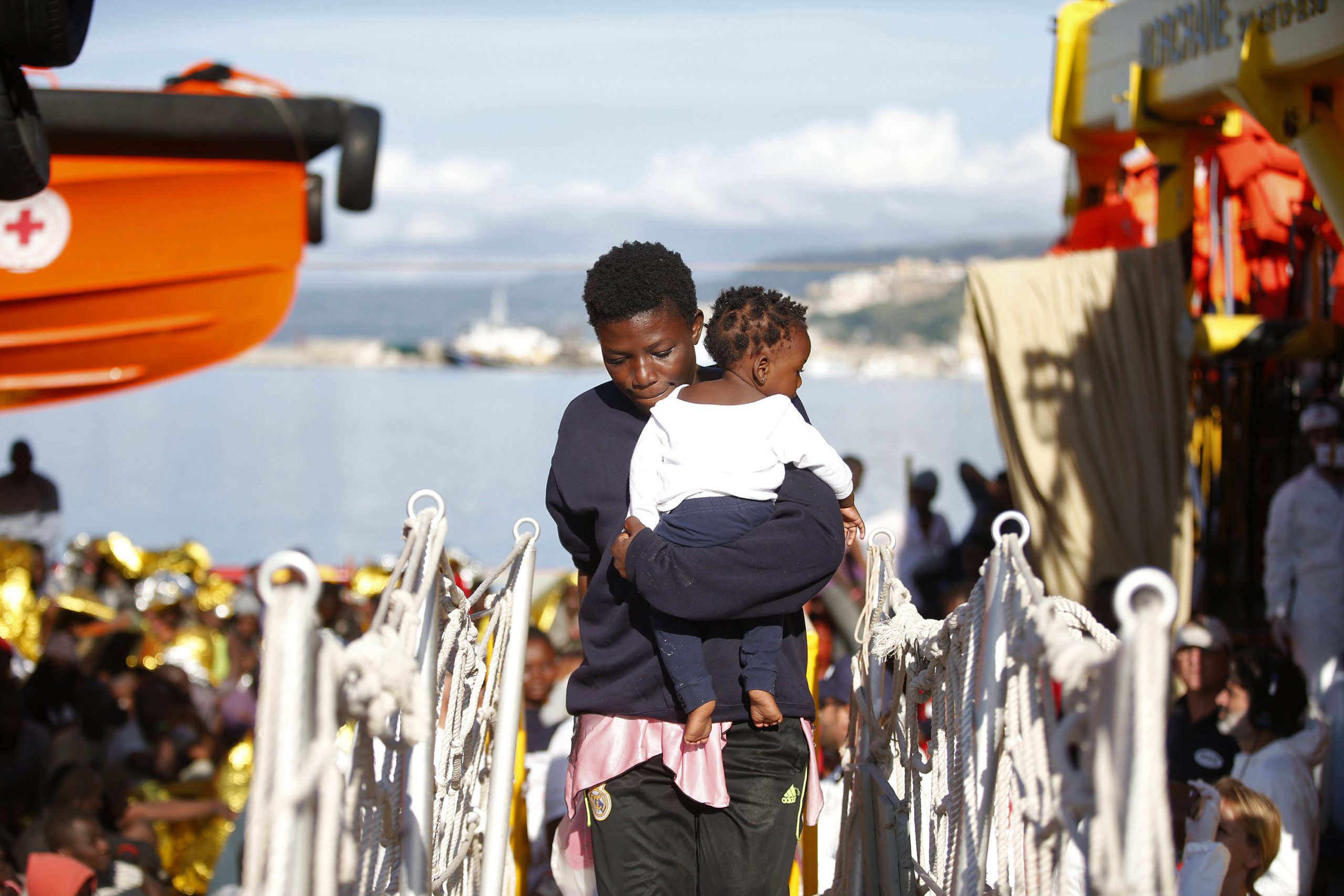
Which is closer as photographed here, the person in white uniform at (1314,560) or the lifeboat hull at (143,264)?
the person in white uniform at (1314,560)

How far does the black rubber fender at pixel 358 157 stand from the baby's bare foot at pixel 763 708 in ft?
17.1

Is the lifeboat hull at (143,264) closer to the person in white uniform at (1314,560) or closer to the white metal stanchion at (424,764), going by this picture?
the person in white uniform at (1314,560)

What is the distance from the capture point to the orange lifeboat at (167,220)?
7031 millimetres

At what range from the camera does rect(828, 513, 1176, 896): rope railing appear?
1360 mm

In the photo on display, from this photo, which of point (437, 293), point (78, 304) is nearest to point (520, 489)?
point (78, 304)

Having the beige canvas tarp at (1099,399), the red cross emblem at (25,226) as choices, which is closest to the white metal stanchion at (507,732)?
the beige canvas tarp at (1099,399)

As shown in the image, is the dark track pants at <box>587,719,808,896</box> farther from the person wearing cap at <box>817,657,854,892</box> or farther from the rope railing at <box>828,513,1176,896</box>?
the person wearing cap at <box>817,657,854,892</box>

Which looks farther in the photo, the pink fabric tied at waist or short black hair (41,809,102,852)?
short black hair (41,809,102,852)

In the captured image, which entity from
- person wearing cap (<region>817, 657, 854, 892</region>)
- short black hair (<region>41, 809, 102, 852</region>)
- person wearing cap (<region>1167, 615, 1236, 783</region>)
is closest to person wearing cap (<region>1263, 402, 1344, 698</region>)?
person wearing cap (<region>1167, 615, 1236, 783</region>)

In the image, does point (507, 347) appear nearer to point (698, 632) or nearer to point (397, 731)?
point (698, 632)

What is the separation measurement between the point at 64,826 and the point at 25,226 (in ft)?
14.6

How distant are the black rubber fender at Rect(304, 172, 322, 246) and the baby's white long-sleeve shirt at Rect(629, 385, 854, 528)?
597 centimetres

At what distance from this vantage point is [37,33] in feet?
9.86

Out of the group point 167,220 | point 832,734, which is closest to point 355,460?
point 167,220
